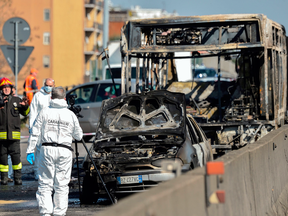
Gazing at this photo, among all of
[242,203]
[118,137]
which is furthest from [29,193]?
[242,203]

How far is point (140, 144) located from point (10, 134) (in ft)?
→ 11.3

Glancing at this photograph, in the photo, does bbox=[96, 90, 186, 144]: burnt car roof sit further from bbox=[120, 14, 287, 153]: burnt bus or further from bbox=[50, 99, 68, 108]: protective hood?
bbox=[120, 14, 287, 153]: burnt bus

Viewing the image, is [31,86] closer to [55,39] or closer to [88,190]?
[88,190]

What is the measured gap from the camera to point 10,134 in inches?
424

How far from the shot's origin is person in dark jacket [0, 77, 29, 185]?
423 inches

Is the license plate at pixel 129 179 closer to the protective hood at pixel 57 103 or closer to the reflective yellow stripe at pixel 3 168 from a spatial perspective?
the protective hood at pixel 57 103

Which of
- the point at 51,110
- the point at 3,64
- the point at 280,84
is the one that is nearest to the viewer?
the point at 51,110

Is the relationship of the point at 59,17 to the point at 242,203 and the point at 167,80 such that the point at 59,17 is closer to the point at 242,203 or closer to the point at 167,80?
the point at 167,80

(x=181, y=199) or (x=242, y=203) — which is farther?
(x=242, y=203)

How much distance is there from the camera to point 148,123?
913cm

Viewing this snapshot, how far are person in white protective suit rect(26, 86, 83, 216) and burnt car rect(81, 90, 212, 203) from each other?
3.56 feet

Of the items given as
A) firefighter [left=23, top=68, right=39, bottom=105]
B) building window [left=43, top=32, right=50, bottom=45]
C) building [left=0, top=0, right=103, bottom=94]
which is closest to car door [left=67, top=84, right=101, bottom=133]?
firefighter [left=23, top=68, right=39, bottom=105]

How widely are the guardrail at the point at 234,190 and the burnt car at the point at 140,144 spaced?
1.13 m

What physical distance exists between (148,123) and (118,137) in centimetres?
65
